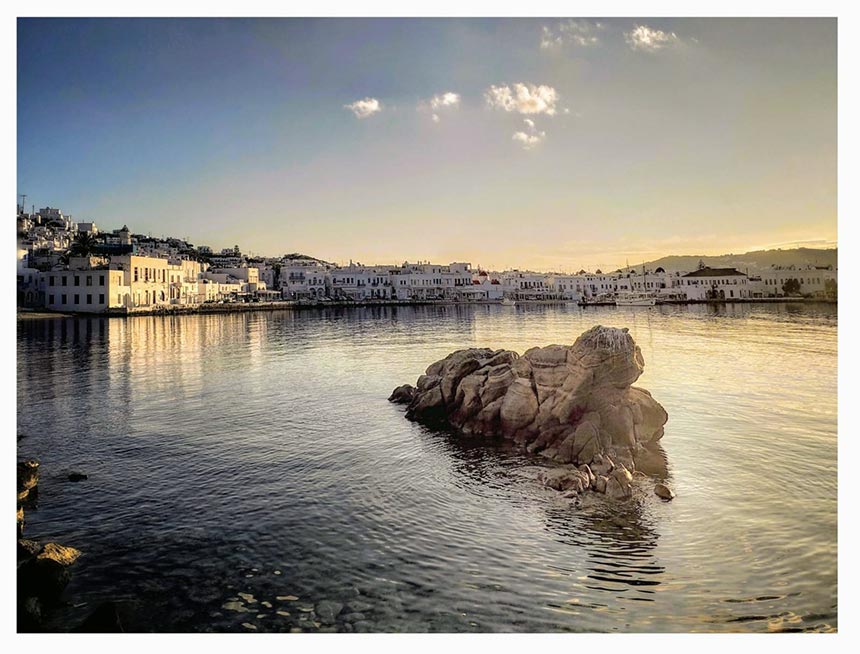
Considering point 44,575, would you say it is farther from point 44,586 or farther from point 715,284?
point 715,284

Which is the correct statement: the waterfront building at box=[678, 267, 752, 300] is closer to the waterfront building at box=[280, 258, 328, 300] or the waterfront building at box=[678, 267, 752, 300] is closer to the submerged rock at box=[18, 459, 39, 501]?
the submerged rock at box=[18, 459, 39, 501]

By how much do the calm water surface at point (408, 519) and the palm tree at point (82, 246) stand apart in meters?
32.2

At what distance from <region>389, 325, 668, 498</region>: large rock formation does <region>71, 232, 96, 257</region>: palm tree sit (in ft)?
119

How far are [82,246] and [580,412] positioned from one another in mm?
43888

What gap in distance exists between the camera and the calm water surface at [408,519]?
A: 344cm

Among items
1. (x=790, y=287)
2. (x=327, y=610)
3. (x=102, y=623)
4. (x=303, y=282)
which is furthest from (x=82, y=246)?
(x=327, y=610)

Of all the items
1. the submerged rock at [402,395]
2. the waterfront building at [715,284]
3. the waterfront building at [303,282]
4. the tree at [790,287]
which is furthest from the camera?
the waterfront building at [303,282]

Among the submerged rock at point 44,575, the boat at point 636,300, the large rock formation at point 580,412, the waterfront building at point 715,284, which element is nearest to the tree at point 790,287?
the large rock formation at point 580,412

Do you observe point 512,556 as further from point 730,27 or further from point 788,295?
point 788,295

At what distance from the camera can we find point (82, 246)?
131 ft

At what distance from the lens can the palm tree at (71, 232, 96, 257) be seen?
122 ft

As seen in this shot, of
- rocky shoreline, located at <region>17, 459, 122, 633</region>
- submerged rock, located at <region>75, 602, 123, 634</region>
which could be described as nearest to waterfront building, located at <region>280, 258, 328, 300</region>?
rocky shoreline, located at <region>17, 459, 122, 633</region>

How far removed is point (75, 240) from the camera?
1747 inches

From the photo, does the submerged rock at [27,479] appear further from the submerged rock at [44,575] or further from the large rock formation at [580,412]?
the large rock formation at [580,412]
